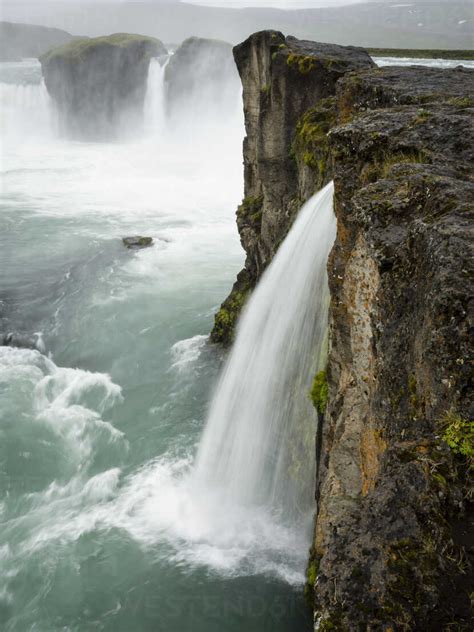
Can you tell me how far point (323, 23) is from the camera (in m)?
143

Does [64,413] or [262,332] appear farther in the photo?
[64,413]

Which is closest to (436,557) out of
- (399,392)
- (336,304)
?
(399,392)

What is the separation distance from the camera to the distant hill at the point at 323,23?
318 feet

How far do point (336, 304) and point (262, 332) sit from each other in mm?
4421

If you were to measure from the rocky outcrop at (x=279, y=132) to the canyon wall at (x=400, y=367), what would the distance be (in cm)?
328

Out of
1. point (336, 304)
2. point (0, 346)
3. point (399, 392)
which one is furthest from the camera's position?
point (0, 346)

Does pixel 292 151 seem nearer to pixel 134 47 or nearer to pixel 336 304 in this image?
pixel 336 304

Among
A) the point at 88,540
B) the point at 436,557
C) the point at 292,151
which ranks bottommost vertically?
the point at 88,540

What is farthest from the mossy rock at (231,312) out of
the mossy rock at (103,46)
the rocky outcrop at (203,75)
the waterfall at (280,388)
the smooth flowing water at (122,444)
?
the mossy rock at (103,46)

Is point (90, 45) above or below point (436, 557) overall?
above

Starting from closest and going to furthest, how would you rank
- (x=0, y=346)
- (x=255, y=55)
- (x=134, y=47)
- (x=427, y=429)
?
(x=427, y=429) < (x=255, y=55) < (x=0, y=346) < (x=134, y=47)

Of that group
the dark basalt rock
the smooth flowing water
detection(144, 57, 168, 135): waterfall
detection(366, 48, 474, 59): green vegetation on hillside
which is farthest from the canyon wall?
detection(144, 57, 168, 135): waterfall

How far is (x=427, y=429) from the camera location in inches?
154

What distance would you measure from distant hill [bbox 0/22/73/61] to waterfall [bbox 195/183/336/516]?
377 feet
